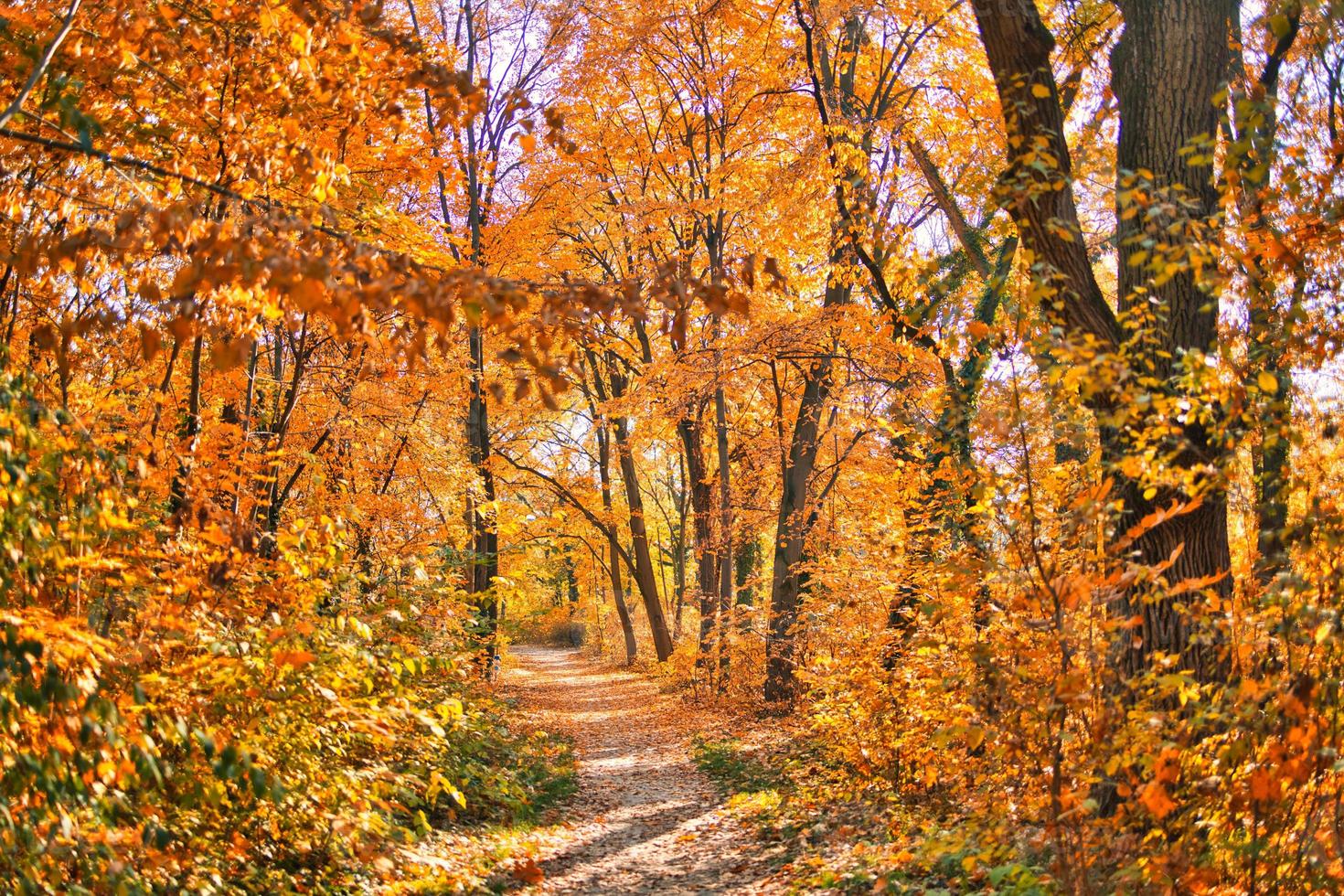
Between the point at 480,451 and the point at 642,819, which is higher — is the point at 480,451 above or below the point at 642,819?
above

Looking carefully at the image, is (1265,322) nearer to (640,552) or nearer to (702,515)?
(702,515)

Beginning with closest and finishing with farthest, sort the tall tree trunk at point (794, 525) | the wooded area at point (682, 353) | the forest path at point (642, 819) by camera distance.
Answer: the wooded area at point (682, 353), the forest path at point (642, 819), the tall tree trunk at point (794, 525)

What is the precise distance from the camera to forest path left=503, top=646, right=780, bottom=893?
6.70 m

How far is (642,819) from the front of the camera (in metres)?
8.69

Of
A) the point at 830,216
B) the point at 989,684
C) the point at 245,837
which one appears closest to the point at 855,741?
the point at 989,684

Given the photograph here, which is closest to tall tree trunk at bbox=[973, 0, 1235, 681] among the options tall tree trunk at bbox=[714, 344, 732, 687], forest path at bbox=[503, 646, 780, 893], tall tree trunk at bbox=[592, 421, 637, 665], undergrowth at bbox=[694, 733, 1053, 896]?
undergrowth at bbox=[694, 733, 1053, 896]

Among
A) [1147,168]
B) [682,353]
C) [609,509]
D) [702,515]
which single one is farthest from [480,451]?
[1147,168]

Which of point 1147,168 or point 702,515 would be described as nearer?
point 1147,168

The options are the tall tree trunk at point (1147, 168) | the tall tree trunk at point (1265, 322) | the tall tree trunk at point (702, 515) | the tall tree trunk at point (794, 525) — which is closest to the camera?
the tall tree trunk at point (1265, 322)

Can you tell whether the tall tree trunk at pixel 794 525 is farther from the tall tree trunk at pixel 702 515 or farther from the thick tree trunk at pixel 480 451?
the thick tree trunk at pixel 480 451

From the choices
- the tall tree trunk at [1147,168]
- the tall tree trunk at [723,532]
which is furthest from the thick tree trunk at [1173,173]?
the tall tree trunk at [723,532]

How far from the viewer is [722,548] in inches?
631

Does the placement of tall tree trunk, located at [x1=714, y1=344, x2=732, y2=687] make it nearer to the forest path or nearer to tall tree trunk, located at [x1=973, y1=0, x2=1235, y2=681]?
the forest path

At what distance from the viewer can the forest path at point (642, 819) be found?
264 inches
